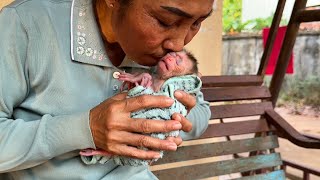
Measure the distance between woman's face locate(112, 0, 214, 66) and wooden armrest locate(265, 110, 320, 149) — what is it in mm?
1513

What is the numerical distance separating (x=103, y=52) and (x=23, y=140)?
0.35 m

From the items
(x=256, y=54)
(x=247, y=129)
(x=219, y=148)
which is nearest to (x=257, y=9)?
(x=256, y=54)

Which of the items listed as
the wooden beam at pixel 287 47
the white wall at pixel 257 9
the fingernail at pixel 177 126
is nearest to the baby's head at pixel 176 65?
the fingernail at pixel 177 126

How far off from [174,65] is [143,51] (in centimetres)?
14

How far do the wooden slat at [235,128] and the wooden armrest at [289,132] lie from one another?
6cm

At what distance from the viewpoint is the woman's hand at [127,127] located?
1034mm

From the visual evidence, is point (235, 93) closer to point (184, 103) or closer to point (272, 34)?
point (272, 34)

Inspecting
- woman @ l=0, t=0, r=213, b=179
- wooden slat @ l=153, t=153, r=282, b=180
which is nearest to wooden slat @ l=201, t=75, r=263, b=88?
wooden slat @ l=153, t=153, r=282, b=180

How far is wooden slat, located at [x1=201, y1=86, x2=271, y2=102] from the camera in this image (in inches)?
97.4

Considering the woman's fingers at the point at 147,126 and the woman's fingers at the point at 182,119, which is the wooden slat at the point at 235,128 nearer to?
the woman's fingers at the point at 182,119

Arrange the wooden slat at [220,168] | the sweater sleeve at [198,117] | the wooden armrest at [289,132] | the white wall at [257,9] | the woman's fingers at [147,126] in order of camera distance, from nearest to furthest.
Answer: the woman's fingers at [147,126] → the sweater sleeve at [198,117] → the wooden slat at [220,168] → the wooden armrest at [289,132] → the white wall at [257,9]

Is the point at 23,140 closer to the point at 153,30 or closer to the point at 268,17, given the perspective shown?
the point at 153,30

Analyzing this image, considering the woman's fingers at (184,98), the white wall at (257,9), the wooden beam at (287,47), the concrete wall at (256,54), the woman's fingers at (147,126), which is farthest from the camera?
the concrete wall at (256,54)

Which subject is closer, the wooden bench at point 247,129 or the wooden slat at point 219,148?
the wooden slat at point 219,148
